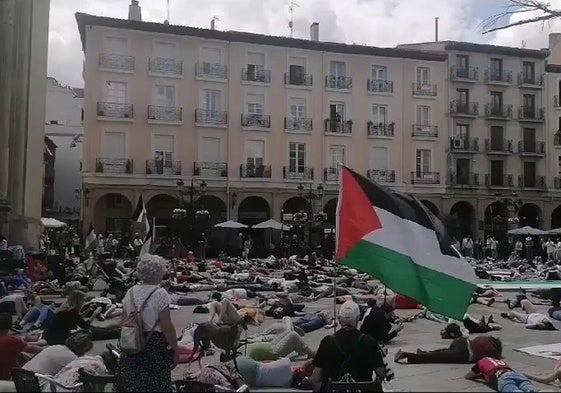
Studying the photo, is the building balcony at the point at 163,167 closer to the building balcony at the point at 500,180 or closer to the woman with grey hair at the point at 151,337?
the building balcony at the point at 500,180

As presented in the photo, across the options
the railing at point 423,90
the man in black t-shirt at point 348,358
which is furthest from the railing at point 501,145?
the man in black t-shirt at point 348,358

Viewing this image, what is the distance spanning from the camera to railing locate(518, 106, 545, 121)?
169ft

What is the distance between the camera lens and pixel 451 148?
49.3 meters

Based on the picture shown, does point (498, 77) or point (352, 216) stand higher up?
point (498, 77)

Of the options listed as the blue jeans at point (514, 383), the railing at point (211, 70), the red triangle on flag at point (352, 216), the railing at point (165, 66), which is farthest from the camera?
the railing at point (211, 70)

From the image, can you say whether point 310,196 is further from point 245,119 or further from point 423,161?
point 423,161

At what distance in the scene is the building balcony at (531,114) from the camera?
5153cm

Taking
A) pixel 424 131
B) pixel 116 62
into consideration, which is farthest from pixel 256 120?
pixel 424 131

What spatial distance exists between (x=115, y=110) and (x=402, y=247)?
37.6m

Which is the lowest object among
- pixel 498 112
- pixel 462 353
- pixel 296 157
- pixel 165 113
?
pixel 462 353

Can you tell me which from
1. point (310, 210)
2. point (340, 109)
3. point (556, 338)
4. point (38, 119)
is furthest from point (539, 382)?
point (340, 109)

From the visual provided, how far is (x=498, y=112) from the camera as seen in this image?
51219mm

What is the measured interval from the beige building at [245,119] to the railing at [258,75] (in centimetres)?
6

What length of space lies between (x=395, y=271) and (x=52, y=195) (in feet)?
181
